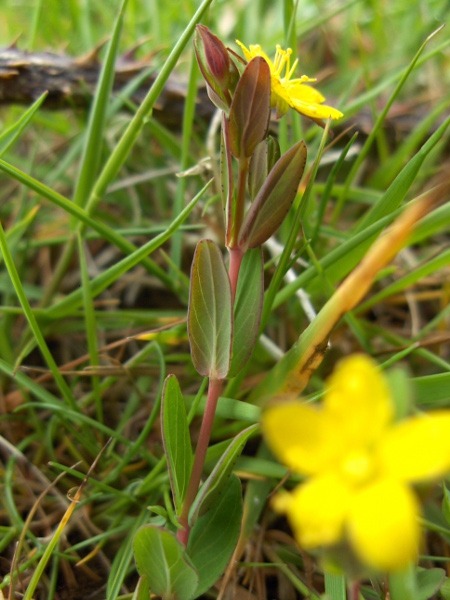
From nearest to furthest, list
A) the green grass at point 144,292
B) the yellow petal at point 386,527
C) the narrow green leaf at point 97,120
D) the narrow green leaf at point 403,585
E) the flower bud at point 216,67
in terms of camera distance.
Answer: the yellow petal at point 386,527, the narrow green leaf at point 403,585, the flower bud at point 216,67, the green grass at point 144,292, the narrow green leaf at point 97,120

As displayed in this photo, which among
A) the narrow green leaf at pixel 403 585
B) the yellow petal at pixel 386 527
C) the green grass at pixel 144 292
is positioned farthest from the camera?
the green grass at pixel 144 292

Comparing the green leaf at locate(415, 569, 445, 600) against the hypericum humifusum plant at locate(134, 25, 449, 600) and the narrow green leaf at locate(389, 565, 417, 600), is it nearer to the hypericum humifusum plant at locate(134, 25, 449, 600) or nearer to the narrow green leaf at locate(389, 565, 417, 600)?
the narrow green leaf at locate(389, 565, 417, 600)

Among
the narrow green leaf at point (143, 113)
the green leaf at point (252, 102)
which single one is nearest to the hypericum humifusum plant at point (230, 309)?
the green leaf at point (252, 102)

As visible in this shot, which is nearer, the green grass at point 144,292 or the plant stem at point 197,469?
the plant stem at point 197,469

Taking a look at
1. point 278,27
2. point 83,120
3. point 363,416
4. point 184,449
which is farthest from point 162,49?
point 363,416

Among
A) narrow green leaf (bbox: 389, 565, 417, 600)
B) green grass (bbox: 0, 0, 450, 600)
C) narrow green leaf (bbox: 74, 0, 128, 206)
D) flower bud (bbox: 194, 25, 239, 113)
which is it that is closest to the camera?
narrow green leaf (bbox: 389, 565, 417, 600)

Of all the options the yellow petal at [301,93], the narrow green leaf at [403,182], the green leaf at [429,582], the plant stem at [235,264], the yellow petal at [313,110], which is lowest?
the green leaf at [429,582]

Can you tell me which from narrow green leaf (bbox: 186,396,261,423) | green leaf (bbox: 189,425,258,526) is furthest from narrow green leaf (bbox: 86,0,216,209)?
green leaf (bbox: 189,425,258,526)

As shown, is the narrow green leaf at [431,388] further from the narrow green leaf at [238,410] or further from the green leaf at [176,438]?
the green leaf at [176,438]
